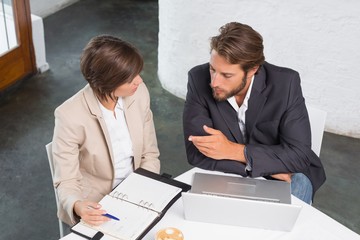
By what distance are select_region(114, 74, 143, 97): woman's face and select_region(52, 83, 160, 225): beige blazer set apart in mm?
101

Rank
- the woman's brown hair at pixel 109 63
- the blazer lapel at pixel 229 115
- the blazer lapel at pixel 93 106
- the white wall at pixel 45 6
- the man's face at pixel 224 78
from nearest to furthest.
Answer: the woman's brown hair at pixel 109 63, the blazer lapel at pixel 93 106, the man's face at pixel 224 78, the blazer lapel at pixel 229 115, the white wall at pixel 45 6

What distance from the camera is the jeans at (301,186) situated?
2260 mm

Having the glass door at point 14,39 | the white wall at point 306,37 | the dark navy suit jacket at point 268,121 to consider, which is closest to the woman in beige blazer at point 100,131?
the dark navy suit jacket at point 268,121

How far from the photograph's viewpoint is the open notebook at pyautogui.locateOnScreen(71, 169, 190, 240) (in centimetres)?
173

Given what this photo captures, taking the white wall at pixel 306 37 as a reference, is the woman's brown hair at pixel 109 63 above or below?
above

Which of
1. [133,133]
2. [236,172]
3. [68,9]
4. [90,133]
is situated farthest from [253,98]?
[68,9]

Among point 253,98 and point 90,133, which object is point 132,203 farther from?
point 253,98

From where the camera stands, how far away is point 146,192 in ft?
6.22

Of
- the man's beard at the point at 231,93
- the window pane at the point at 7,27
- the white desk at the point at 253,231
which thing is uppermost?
the man's beard at the point at 231,93

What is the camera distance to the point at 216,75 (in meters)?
2.20

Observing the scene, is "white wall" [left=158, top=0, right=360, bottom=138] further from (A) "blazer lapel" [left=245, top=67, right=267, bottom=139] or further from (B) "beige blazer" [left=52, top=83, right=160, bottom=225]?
(B) "beige blazer" [left=52, top=83, right=160, bottom=225]

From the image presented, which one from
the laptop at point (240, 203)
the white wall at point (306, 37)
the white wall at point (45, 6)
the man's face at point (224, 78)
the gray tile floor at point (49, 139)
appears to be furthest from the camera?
the white wall at point (45, 6)

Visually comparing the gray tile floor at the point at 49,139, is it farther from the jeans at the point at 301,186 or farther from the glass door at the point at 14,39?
the jeans at the point at 301,186

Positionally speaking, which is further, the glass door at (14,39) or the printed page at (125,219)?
the glass door at (14,39)
